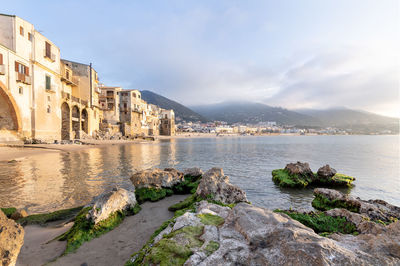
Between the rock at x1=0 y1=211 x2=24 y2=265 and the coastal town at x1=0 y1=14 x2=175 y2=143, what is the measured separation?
31.4 meters

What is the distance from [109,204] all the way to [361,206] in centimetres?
966

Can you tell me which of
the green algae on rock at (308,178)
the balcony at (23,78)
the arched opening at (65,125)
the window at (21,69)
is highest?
the window at (21,69)

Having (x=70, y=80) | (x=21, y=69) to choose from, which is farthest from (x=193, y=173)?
(x=70, y=80)

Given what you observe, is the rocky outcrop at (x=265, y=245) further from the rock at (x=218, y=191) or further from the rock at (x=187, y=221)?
the rock at (x=218, y=191)

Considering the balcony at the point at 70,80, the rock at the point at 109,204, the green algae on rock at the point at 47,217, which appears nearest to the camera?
the rock at the point at 109,204

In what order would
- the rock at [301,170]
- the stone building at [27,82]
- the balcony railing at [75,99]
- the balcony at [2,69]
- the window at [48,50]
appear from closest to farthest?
the rock at [301,170] → the balcony at [2,69] → the stone building at [27,82] → the window at [48,50] → the balcony railing at [75,99]

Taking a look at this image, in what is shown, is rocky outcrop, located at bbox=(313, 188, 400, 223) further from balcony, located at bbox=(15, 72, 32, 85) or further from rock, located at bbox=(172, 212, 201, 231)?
balcony, located at bbox=(15, 72, 32, 85)

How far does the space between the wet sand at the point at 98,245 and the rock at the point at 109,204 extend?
0.50m

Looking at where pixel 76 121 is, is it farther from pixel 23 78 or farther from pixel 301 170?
pixel 301 170

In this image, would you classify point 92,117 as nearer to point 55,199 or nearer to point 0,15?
point 0,15

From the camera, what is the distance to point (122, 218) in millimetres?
6172

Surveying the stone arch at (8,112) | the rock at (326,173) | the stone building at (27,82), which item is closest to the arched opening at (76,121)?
the stone building at (27,82)

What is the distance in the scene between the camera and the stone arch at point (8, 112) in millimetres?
24922

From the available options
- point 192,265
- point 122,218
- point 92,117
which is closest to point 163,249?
point 192,265
